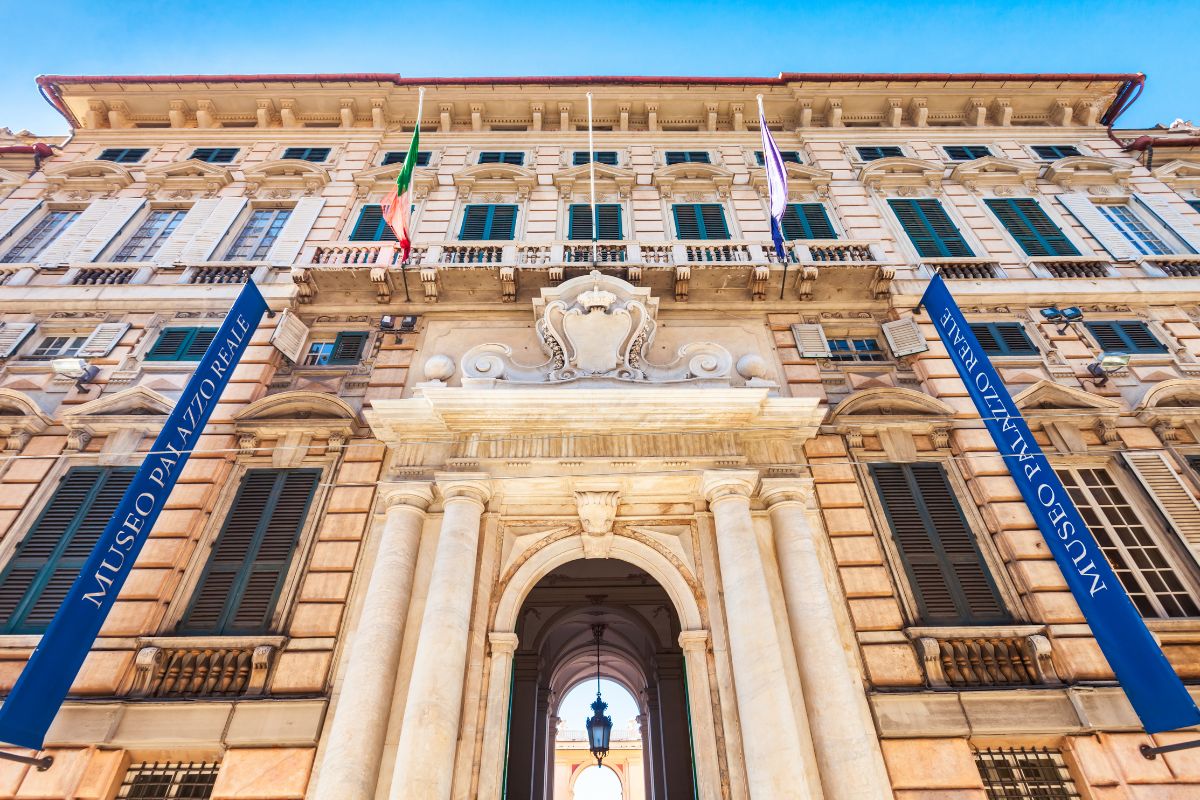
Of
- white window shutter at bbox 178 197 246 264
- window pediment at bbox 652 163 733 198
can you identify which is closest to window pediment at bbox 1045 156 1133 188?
window pediment at bbox 652 163 733 198

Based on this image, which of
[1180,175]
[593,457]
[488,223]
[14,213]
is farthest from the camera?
[1180,175]

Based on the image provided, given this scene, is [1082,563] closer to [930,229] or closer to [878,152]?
[930,229]

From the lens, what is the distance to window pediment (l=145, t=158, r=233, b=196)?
16641 millimetres

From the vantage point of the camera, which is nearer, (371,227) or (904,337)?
(904,337)

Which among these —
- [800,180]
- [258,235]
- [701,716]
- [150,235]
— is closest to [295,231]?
[258,235]

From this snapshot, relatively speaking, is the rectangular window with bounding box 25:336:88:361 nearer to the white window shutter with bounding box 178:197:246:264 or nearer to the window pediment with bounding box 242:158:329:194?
the white window shutter with bounding box 178:197:246:264

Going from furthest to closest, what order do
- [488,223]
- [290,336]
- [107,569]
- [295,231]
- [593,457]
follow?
1. [488,223]
2. [295,231]
3. [290,336]
4. [593,457]
5. [107,569]

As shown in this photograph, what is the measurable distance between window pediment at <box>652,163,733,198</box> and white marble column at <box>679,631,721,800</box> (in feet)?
39.3

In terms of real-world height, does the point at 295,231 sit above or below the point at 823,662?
above

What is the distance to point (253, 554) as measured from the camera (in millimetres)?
9711

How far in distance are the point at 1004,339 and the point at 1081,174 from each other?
8.00 meters

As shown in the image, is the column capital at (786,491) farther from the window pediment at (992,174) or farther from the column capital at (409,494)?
the window pediment at (992,174)

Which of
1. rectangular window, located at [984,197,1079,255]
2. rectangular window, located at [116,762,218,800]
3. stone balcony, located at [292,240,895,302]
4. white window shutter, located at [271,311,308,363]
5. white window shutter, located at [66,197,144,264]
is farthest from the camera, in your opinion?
rectangular window, located at [984,197,1079,255]

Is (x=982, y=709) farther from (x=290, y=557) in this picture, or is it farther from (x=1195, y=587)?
(x=290, y=557)
